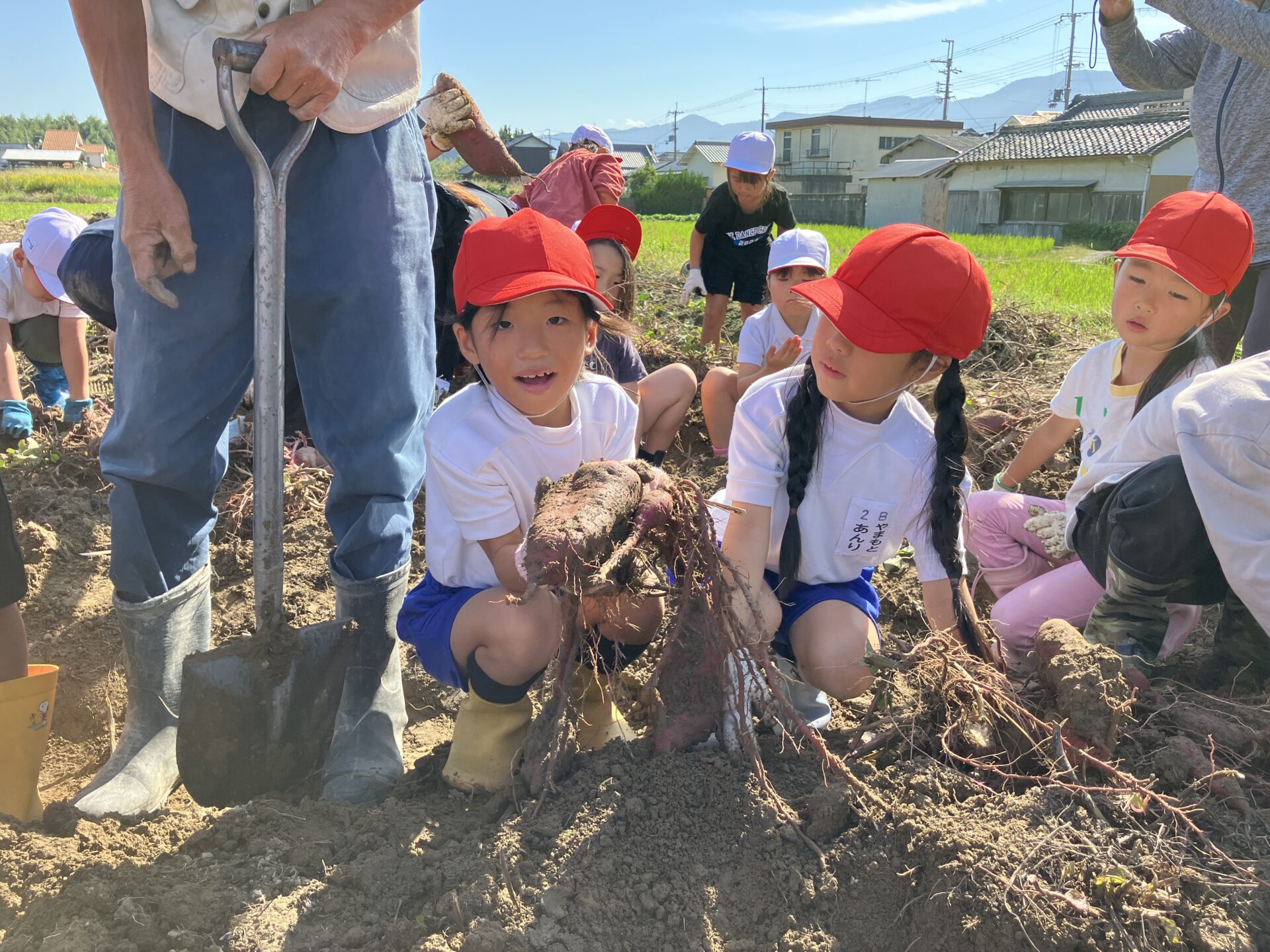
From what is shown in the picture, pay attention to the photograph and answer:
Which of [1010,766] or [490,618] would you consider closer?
[1010,766]

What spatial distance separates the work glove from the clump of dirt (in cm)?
304

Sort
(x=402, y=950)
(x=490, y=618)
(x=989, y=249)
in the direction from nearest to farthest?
(x=402, y=950) → (x=490, y=618) → (x=989, y=249)

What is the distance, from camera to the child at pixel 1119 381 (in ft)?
7.40

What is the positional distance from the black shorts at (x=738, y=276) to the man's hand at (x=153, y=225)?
481 cm

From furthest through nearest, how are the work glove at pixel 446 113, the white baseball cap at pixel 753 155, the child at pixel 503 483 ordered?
1. the white baseball cap at pixel 753 155
2. the work glove at pixel 446 113
3. the child at pixel 503 483

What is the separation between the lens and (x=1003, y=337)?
17.1 ft

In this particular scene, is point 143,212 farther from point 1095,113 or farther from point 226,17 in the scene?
point 1095,113

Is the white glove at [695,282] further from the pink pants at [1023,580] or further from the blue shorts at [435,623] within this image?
the blue shorts at [435,623]

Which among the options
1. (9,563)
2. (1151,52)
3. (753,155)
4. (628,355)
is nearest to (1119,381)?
(1151,52)

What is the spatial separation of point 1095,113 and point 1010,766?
49180mm

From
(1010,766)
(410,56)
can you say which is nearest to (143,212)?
(410,56)

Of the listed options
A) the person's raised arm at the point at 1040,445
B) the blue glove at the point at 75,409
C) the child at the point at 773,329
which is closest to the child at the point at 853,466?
the person's raised arm at the point at 1040,445

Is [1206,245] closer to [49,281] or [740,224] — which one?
[740,224]

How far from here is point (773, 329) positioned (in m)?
3.93
